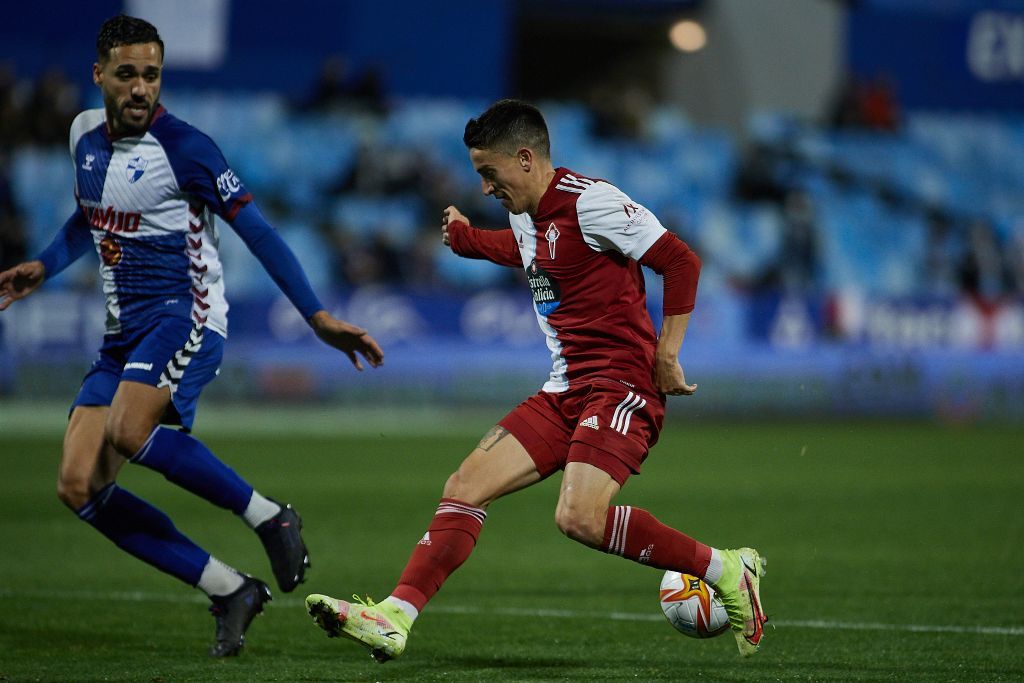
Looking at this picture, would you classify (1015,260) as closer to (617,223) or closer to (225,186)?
→ (617,223)

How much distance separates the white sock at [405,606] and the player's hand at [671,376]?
1.15 meters

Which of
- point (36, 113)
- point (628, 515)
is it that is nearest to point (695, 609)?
point (628, 515)

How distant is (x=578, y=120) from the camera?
23.6 metres

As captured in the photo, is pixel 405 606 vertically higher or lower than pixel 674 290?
lower

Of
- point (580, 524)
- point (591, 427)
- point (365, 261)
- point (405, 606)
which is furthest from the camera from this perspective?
point (365, 261)

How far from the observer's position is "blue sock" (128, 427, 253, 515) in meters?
5.31

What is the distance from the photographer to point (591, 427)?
490 cm

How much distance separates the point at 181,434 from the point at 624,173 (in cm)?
1856

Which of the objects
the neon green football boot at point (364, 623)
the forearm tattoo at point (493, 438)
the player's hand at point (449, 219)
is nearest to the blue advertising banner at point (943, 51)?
the player's hand at point (449, 219)

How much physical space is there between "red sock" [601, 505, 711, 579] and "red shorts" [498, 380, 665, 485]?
0.14m

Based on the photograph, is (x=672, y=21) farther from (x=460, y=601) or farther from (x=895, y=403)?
(x=460, y=601)

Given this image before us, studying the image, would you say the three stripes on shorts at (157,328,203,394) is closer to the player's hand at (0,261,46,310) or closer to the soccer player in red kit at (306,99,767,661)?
the player's hand at (0,261,46,310)

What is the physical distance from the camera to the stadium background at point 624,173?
19.4m

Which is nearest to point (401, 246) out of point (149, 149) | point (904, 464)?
point (904, 464)
